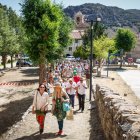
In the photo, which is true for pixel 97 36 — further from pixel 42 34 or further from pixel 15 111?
pixel 15 111

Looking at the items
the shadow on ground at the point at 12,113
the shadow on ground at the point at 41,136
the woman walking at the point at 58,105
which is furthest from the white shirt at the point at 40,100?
the shadow on ground at the point at 12,113

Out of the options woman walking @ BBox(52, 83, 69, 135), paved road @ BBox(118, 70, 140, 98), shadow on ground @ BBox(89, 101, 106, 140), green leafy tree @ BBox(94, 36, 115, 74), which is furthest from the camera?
green leafy tree @ BBox(94, 36, 115, 74)

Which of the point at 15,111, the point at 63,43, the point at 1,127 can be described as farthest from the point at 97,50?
the point at 1,127

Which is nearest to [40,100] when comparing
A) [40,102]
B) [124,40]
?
[40,102]

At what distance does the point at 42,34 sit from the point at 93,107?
11625mm

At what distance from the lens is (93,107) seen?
1881cm

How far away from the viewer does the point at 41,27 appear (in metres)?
29.0

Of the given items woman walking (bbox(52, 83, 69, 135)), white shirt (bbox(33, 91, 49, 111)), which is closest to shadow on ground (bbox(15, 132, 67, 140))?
woman walking (bbox(52, 83, 69, 135))

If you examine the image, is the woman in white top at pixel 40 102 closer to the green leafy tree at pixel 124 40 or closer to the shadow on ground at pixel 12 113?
the shadow on ground at pixel 12 113

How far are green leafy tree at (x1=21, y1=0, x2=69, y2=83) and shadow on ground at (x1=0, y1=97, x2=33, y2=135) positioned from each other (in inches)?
158

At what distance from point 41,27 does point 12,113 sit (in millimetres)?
9273

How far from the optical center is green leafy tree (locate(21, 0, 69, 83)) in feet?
94.4

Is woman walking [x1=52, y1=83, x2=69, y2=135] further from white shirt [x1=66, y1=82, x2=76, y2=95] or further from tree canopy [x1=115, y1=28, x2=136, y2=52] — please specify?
tree canopy [x1=115, y1=28, x2=136, y2=52]

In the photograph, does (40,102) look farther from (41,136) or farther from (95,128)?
(95,128)
